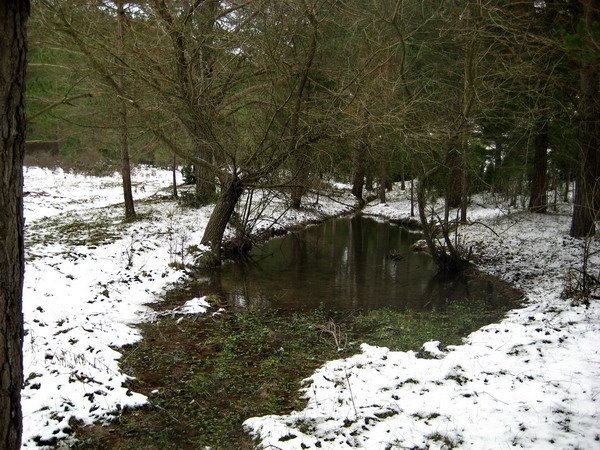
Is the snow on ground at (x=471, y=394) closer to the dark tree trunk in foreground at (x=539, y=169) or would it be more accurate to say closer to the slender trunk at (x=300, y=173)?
the slender trunk at (x=300, y=173)

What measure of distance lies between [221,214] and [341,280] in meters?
3.60

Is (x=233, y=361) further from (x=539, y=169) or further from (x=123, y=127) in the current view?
(x=539, y=169)

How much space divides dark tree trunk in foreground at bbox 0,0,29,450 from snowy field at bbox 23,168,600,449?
1954mm

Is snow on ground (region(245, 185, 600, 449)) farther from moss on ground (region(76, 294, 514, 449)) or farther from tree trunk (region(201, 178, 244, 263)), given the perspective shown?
tree trunk (region(201, 178, 244, 263))

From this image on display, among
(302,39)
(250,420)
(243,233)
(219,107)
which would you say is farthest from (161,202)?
(250,420)

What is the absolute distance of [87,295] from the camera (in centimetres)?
Answer: 815

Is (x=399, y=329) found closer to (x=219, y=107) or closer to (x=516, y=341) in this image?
(x=516, y=341)

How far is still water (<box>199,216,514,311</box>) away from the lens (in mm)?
9852

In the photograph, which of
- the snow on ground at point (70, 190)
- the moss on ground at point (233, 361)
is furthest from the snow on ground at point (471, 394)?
the snow on ground at point (70, 190)

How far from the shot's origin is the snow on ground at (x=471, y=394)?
413 centimetres

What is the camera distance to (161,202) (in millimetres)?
19969

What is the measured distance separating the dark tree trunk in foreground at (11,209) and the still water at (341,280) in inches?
268

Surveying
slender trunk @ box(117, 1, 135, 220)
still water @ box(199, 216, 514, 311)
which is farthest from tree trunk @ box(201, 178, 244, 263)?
slender trunk @ box(117, 1, 135, 220)

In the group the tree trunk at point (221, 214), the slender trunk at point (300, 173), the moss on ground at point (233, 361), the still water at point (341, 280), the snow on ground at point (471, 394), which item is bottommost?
the still water at point (341, 280)
